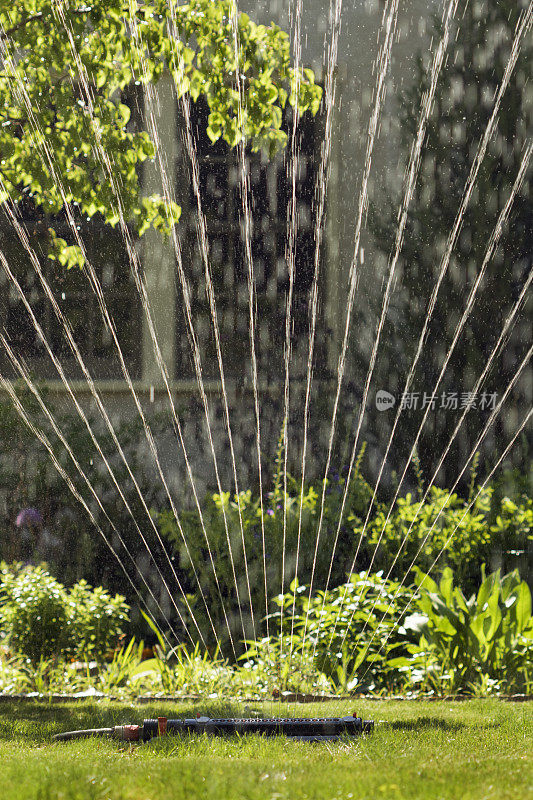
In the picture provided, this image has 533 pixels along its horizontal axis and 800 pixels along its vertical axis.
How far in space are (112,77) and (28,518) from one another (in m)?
3.67

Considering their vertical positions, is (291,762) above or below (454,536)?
below

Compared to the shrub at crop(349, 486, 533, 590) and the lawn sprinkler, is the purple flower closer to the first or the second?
the shrub at crop(349, 486, 533, 590)

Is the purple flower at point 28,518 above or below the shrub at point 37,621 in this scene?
above

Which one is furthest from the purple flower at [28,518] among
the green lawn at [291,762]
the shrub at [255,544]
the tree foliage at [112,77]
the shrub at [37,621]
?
the green lawn at [291,762]

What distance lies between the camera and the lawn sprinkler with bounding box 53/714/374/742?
9.86 feet

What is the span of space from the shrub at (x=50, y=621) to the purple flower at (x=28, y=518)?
5.70 feet

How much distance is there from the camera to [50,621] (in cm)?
474

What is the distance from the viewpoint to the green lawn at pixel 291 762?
7.59 ft

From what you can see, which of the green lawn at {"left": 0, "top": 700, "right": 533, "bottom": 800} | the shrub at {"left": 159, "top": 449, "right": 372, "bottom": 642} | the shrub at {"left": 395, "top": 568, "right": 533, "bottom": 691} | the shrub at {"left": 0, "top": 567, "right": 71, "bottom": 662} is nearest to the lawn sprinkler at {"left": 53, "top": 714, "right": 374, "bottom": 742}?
the green lawn at {"left": 0, "top": 700, "right": 533, "bottom": 800}

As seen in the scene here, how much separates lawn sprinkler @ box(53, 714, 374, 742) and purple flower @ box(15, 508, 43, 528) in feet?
12.6

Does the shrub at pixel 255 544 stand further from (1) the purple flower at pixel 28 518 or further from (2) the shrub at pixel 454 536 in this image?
(1) the purple flower at pixel 28 518

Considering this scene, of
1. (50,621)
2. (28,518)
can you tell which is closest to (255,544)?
(50,621)

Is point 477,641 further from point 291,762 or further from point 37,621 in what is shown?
point 37,621

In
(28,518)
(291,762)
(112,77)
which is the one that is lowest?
(291,762)
